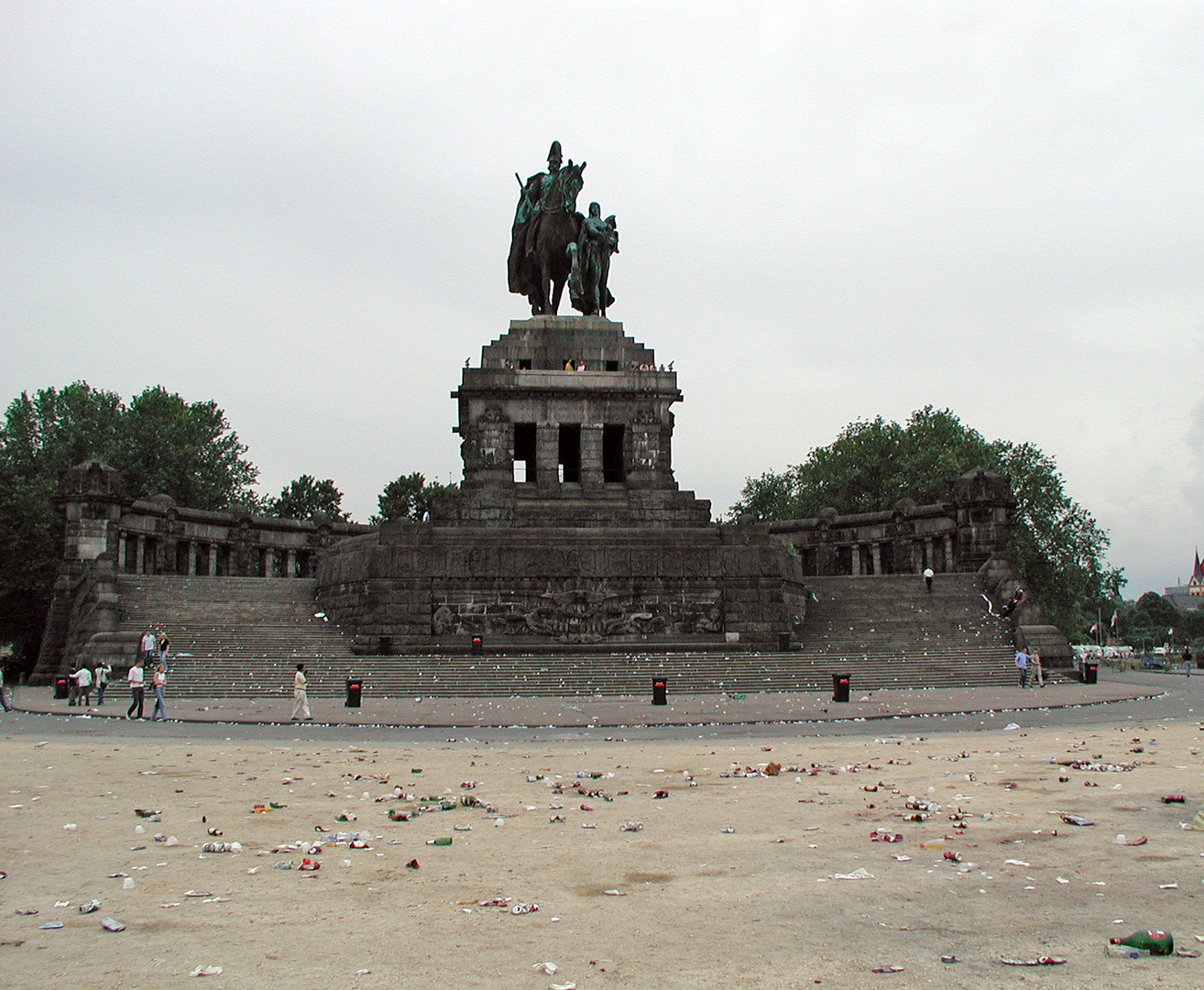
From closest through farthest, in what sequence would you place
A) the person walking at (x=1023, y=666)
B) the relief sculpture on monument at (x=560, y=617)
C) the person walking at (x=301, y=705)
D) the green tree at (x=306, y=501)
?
the person walking at (x=301, y=705) → the person walking at (x=1023, y=666) → the relief sculpture on monument at (x=560, y=617) → the green tree at (x=306, y=501)

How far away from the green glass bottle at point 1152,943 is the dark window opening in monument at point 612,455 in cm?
3906


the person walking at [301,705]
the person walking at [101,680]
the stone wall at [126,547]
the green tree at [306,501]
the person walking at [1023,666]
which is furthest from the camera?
the green tree at [306,501]

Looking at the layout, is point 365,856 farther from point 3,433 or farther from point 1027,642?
point 3,433

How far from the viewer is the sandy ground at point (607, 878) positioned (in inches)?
235

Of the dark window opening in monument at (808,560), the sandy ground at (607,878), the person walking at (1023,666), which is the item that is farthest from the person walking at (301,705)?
the dark window opening in monument at (808,560)

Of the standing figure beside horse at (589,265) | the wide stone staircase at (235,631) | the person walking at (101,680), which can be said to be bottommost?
the person walking at (101,680)

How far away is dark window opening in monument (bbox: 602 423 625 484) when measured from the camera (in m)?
45.5

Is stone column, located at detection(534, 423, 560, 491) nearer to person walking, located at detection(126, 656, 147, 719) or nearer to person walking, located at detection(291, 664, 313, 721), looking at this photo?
person walking, located at detection(126, 656, 147, 719)

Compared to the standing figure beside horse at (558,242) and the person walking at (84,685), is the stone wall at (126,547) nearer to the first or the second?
the person walking at (84,685)

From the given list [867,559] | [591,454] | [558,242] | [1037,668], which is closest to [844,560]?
[867,559]

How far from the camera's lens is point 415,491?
86188 mm

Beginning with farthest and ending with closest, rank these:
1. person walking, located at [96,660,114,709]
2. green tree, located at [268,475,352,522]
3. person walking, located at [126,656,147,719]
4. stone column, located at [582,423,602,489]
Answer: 1. green tree, located at [268,475,352,522]
2. stone column, located at [582,423,602,489]
3. person walking, located at [96,660,114,709]
4. person walking, located at [126,656,147,719]

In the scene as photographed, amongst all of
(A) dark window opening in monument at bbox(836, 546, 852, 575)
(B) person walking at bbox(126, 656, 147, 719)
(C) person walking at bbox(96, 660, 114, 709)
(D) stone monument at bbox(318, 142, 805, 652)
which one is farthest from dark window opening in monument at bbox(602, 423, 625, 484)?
(B) person walking at bbox(126, 656, 147, 719)

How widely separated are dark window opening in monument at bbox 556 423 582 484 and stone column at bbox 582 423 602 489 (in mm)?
368
